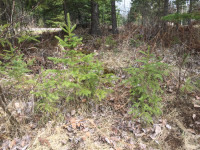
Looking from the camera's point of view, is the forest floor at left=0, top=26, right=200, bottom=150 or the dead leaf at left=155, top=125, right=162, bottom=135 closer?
the forest floor at left=0, top=26, right=200, bottom=150

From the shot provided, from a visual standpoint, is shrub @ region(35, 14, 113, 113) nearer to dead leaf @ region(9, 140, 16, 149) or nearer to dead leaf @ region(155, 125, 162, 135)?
→ dead leaf @ region(9, 140, 16, 149)

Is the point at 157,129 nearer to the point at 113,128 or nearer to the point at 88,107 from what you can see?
the point at 113,128

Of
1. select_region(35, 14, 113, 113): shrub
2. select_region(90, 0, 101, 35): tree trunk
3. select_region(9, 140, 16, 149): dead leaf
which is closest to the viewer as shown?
select_region(9, 140, 16, 149): dead leaf

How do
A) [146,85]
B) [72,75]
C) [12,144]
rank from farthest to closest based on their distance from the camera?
[146,85] → [72,75] → [12,144]

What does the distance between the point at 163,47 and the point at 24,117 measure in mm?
6047

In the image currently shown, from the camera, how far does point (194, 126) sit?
294 centimetres

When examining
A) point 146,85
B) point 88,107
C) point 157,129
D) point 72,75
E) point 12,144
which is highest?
point 72,75

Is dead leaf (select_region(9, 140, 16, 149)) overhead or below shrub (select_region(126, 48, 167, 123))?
below

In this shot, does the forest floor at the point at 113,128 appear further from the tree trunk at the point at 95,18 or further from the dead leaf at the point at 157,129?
the tree trunk at the point at 95,18

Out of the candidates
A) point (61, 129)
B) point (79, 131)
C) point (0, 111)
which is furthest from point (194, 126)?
point (0, 111)

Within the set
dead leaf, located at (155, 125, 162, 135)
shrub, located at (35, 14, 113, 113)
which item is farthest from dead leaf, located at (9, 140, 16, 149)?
dead leaf, located at (155, 125, 162, 135)

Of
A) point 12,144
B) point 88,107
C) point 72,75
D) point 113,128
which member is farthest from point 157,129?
point 12,144

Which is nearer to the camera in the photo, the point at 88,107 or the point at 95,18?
the point at 88,107

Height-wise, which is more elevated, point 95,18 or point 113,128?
point 95,18
